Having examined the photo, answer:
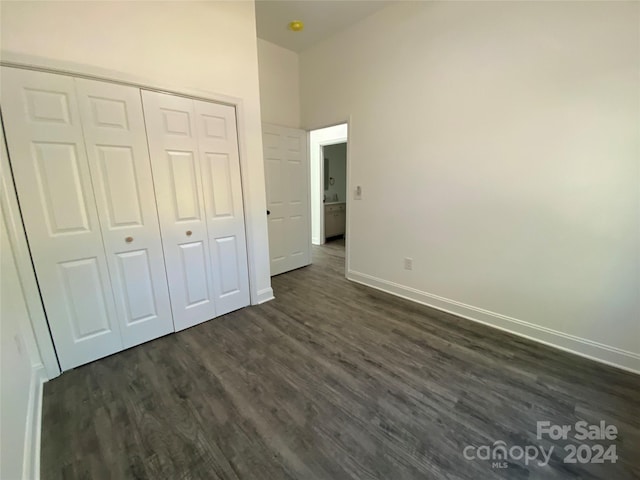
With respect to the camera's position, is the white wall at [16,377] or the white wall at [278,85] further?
the white wall at [278,85]

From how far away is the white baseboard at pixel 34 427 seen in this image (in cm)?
119

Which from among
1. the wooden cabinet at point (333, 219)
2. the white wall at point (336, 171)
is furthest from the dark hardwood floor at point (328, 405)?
the white wall at point (336, 171)

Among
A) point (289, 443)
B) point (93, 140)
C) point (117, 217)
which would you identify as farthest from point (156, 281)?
point (289, 443)

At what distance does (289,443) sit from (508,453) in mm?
1088

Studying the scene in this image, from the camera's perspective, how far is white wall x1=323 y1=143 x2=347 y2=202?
6.40 metres

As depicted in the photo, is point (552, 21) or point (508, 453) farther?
point (552, 21)

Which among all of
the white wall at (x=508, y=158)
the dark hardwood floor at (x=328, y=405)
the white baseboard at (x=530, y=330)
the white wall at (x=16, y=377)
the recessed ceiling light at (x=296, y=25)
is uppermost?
the recessed ceiling light at (x=296, y=25)

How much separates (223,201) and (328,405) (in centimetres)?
192

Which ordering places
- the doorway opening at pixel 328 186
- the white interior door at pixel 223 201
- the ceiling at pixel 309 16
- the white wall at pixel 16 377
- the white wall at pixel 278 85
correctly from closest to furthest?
the white wall at pixel 16 377 < the white interior door at pixel 223 201 < the ceiling at pixel 309 16 < the white wall at pixel 278 85 < the doorway opening at pixel 328 186

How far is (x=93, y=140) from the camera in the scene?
6.10ft

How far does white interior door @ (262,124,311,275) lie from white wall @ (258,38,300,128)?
21 cm

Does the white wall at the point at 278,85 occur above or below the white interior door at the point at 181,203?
above

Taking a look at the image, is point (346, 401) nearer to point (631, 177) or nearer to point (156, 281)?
point (156, 281)

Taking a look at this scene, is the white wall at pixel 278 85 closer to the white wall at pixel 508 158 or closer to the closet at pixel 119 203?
the white wall at pixel 508 158
